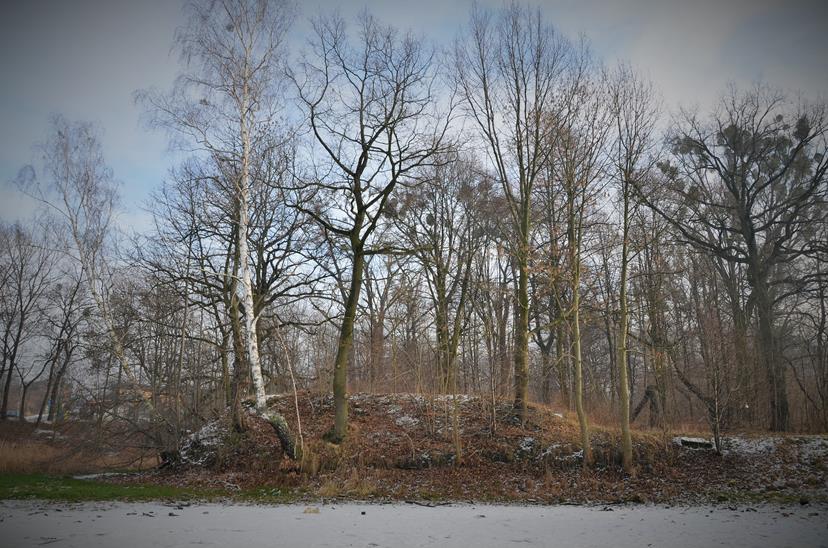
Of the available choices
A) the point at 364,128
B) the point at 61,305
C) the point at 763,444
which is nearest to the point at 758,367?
the point at 763,444

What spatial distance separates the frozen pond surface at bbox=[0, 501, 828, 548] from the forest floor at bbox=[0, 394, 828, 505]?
145 cm

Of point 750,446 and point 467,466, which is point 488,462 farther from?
point 750,446

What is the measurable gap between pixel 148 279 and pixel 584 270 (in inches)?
589

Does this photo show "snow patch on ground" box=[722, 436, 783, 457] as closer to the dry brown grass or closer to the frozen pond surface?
the frozen pond surface

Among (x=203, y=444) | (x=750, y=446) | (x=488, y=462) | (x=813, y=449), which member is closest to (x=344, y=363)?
(x=488, y=462)

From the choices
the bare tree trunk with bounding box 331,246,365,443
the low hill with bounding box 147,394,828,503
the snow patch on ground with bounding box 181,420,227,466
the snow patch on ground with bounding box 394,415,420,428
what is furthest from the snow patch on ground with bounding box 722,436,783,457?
the snow patch on ground with bounding box 181,420,227,466

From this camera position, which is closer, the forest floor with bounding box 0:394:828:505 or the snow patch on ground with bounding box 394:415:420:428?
the forest floor with bounding box 0:394:828:505

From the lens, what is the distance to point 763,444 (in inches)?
486

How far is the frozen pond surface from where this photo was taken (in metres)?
5.98

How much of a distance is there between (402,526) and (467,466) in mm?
5736

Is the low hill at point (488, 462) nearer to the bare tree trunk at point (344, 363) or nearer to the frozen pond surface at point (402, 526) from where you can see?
the bare tree trunk at point (344, 363)

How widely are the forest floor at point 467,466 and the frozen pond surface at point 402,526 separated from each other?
4.75 feet

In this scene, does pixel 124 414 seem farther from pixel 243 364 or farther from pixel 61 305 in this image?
pixel 61 305

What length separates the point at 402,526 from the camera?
7.14m
